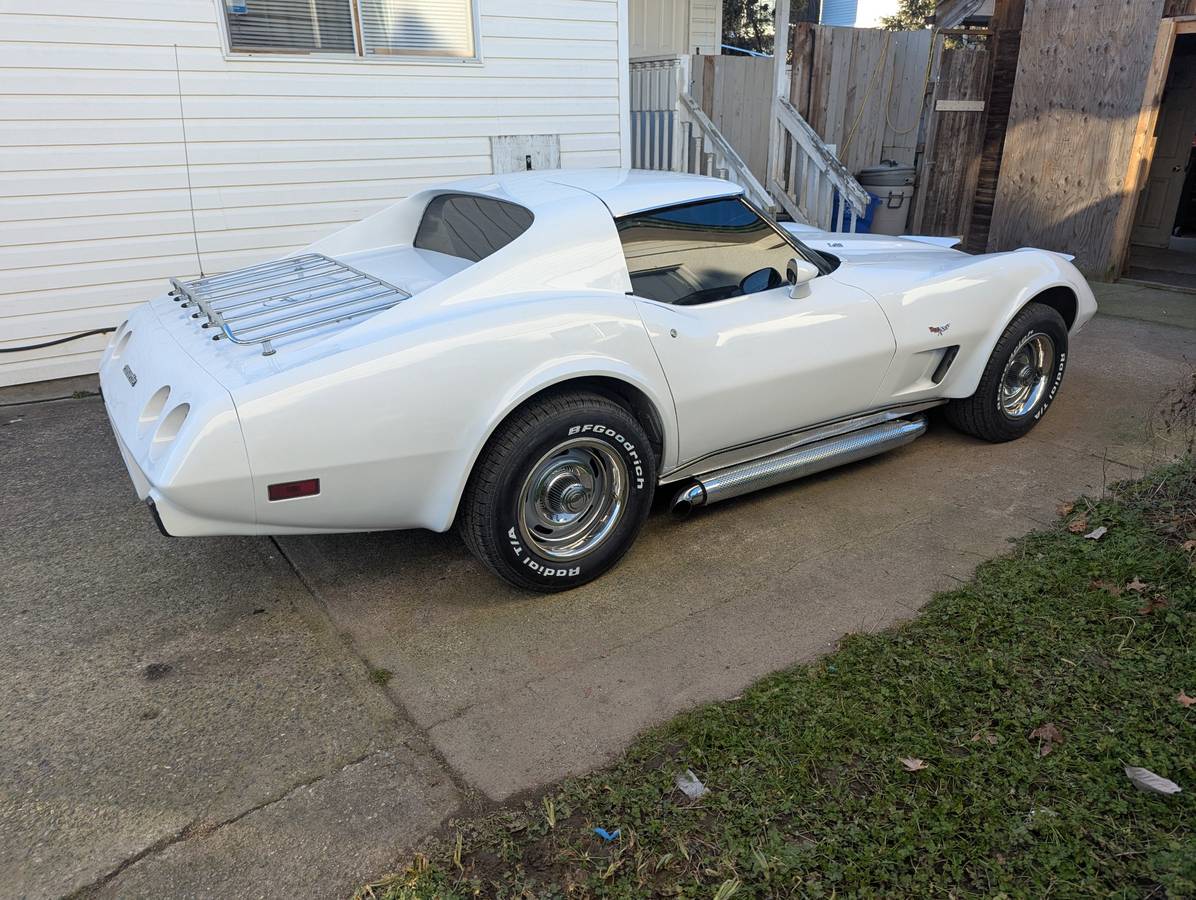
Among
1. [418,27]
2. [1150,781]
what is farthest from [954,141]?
[1150,781]

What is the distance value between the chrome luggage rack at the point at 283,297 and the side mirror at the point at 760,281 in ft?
4.89

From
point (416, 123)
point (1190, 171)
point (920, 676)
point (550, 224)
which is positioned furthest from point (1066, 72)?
point (920, 676)

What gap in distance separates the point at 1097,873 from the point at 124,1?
23.7 ft

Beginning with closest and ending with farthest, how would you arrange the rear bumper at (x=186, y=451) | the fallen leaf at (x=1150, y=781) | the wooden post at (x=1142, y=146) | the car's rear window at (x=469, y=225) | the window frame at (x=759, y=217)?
the fallen leaf at (x=1150, y=781) < the rear bumper at (x=186, y=451) < the window frame at (x=759, y=217) < the car's rear window at (x=469, y=225) < the wooden post at (x=1142, y=146)

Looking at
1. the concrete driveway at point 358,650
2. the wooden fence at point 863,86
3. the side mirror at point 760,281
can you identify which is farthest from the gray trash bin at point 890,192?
the side mirror at point 760,281

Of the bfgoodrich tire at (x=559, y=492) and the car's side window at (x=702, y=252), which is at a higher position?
the car's side window at (x=702, y=252)

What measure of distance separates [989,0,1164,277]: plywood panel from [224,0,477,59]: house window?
18.3 feet

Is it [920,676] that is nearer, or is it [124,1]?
[920,676]

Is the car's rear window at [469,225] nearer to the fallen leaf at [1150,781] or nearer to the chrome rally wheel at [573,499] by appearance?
the chrome rally wheel at [573,499]

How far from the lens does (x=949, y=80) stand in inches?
381

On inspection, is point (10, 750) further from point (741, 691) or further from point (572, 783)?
point (741, 691)

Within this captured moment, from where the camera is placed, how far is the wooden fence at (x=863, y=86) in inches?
414

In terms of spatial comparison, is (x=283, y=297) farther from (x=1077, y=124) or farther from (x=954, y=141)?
(x=954, y=141)

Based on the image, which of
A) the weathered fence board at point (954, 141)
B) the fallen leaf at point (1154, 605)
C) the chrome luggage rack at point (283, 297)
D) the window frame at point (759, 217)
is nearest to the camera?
the fallen leaf at point (1154, 605)
